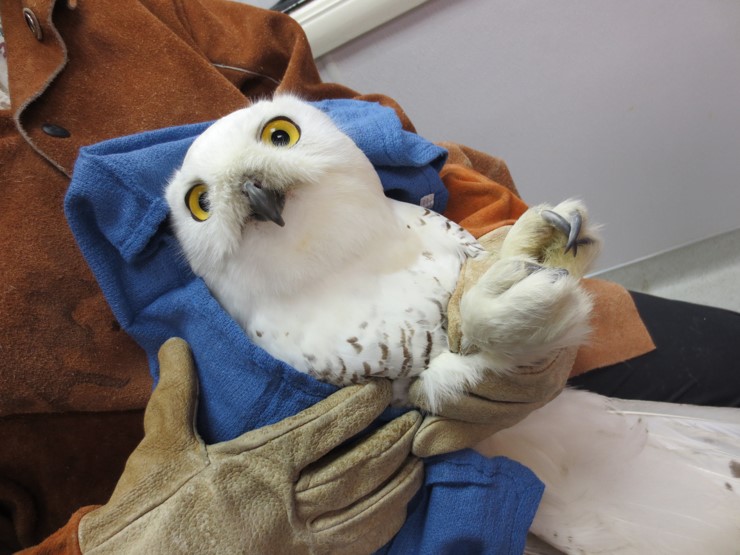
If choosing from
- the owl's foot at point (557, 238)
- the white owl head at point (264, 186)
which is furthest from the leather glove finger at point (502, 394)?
the white owl head at point (264, 186)

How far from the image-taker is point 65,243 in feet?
2.17

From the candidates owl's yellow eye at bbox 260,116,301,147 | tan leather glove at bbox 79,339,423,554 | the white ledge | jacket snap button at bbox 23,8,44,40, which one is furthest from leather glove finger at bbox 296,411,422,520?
the white ledge

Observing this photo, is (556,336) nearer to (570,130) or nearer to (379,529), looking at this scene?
(379,529)

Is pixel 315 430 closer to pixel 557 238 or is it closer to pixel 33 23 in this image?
pixel 557 238

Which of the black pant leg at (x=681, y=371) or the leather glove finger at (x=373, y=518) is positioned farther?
the black pant leg at (x=681, y=371)

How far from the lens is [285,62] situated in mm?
970

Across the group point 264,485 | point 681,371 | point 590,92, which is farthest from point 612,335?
point 590,92

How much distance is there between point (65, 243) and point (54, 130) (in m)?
0.18

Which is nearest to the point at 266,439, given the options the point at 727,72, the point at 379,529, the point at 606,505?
the point at 379,529

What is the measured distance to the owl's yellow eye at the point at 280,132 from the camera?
0.50m

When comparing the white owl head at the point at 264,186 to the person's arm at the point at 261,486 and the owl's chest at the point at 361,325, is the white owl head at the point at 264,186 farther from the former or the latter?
the person's arm at the point at 261,486

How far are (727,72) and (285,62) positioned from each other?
3.96 ft

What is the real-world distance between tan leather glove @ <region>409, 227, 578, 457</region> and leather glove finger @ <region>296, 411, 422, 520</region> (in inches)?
1.0

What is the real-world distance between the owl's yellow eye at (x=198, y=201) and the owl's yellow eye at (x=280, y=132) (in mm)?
88
